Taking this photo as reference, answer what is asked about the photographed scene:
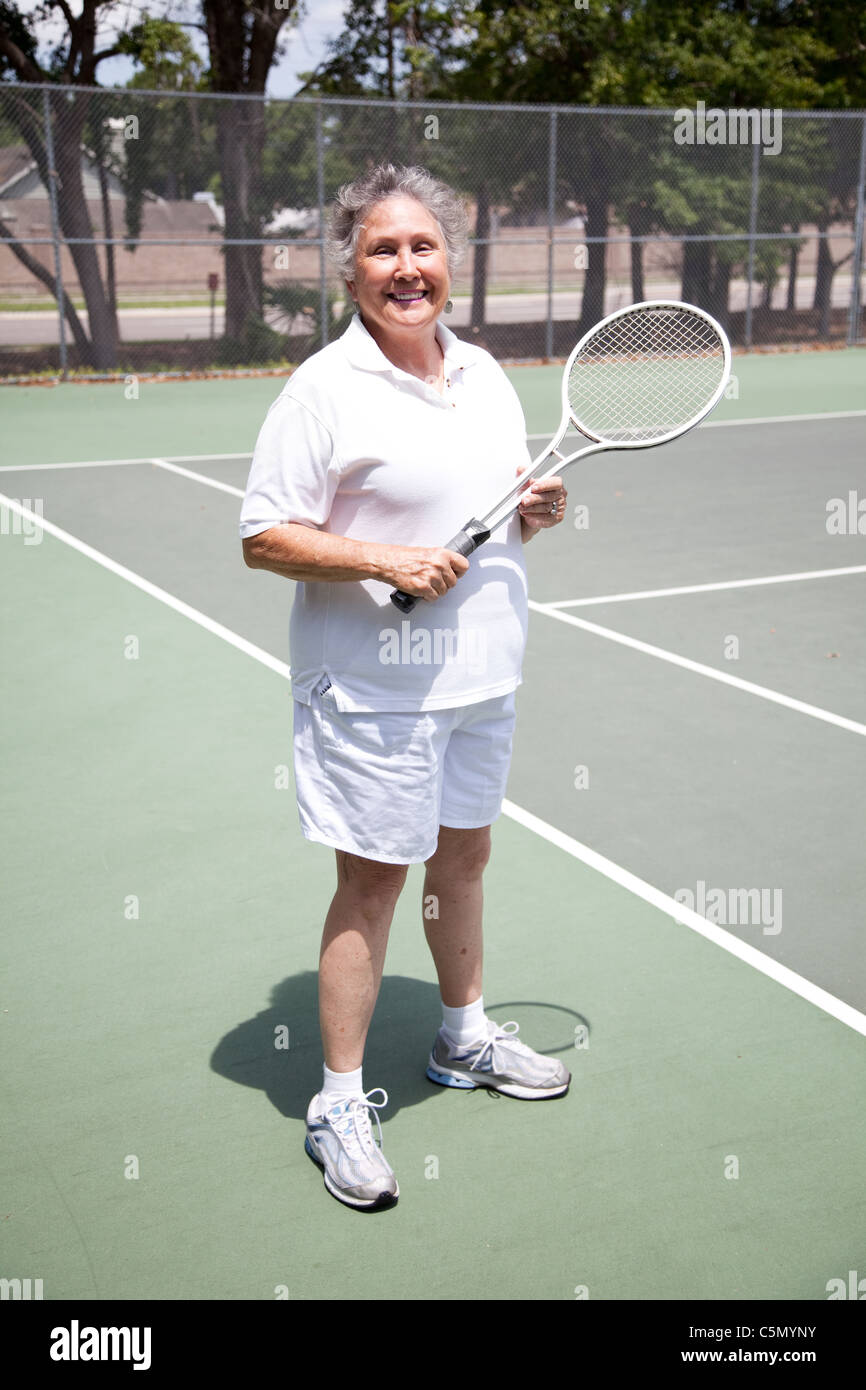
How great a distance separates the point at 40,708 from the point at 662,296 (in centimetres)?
2675

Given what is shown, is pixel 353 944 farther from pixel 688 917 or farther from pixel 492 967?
pixel 688 917

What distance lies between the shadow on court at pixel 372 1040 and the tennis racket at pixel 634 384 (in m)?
1.29

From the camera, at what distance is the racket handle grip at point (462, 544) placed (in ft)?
8.93

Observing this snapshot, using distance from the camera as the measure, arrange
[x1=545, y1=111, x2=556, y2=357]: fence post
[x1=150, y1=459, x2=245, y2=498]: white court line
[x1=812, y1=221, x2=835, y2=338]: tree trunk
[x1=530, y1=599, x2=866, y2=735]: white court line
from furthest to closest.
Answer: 1. [x1=812, y1=221, x2=835, y2=338]: tree trunk
2. [x1=545, y1=111, x2=556, y2=357]: fence post
3. [x1=150, y1=459, x2=245, y2=498]: white court line
4. [x1=530, y1=599, x2=866, y2=735]: white court line

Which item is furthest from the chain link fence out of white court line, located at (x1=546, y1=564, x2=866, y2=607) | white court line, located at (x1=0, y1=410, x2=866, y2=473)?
white court line, located at (x1=546, y1=564, x2=866, y2=607)

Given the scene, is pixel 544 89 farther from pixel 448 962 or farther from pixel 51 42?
pixel 448 962

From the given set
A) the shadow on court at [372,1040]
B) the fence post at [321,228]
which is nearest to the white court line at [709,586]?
the shadow on court at [372,1040]

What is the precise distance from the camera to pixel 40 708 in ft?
19.8

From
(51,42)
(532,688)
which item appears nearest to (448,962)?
(532,688)

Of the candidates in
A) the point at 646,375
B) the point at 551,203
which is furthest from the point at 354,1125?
the point at 551,203

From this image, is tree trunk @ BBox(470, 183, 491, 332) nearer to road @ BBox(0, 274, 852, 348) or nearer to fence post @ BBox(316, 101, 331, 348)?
road @ BBox(0, 274, 852, 348)

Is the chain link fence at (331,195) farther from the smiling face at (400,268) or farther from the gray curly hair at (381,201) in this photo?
the smiling face at (400,268)

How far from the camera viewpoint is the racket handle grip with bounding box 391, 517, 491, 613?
8.93 ft

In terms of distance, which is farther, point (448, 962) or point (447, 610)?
point (448, 962)
